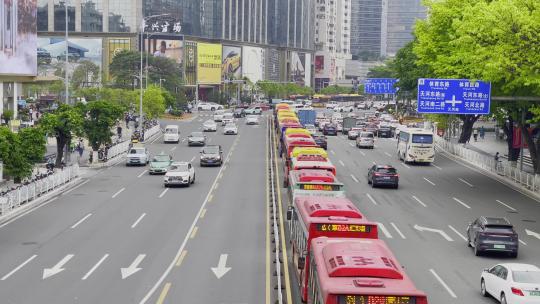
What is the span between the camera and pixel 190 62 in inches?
7047

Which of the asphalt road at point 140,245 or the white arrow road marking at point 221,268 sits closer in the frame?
the asphalt road at point 140,245

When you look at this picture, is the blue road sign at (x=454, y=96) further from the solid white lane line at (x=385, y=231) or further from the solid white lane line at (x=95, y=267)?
the solid white lane line at (x=95, y=267)

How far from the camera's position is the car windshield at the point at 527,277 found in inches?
866

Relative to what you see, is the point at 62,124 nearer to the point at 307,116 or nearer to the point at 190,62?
the point at 307,116

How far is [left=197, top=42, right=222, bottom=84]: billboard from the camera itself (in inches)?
7175

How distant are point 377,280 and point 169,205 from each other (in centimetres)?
2748

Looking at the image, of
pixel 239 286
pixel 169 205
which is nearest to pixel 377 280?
pixel 239 286

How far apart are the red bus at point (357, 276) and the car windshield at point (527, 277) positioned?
5366mm

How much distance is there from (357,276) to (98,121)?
160 ft

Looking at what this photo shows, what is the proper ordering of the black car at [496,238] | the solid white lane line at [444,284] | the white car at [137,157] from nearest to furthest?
the solid white lane line at [444,284], the black car at [496,238], the white car at [137,157]

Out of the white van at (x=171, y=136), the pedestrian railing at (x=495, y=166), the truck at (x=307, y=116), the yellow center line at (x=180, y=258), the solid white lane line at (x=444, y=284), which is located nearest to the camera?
the solid white lane line at (x=444, y=284)

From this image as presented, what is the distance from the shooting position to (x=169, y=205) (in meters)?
41.9

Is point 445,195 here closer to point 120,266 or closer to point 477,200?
point 477,200

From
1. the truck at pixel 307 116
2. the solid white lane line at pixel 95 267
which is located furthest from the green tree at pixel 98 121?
the truck at pixel 307 116
